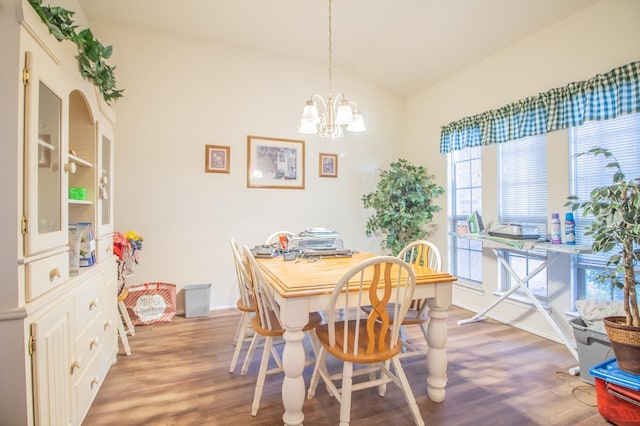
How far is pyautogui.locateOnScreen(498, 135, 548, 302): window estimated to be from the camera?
2.89 metres

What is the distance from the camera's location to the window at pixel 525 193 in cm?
289

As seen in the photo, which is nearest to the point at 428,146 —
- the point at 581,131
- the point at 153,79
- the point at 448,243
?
the point at 448,243

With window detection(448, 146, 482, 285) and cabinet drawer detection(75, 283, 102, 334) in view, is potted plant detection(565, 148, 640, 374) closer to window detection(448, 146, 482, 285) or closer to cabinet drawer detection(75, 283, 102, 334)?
window detection(448, 146, 482, 285)

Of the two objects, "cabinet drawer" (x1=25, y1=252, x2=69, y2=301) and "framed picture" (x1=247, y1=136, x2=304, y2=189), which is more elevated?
"framed picture" (x1=247, y1=136, x2=304, y2=189)

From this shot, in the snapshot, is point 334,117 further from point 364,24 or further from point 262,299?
point 364,24

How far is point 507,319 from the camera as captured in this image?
3141 mm

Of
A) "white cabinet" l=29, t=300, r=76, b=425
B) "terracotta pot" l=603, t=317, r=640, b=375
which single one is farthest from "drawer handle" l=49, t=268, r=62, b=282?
"terracotta pot" l=603, t=317, r=640, b=375

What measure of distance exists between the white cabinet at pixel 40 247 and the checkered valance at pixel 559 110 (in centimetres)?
326

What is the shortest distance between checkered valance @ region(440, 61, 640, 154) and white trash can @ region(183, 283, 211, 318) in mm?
3140

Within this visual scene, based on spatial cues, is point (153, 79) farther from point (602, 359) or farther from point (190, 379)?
point (602, 359)

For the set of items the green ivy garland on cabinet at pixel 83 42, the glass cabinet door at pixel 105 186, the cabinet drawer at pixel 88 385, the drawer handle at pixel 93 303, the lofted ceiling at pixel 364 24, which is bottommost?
the cabinet drawer at pixel 88 385

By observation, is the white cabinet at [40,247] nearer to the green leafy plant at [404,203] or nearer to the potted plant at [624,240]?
the potted plant at [624,240]

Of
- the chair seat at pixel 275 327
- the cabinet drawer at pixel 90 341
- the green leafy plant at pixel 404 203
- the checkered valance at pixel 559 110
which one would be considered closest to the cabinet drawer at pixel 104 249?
the cabinet drawer at pixel 90 341

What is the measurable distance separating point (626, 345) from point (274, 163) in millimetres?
3256
